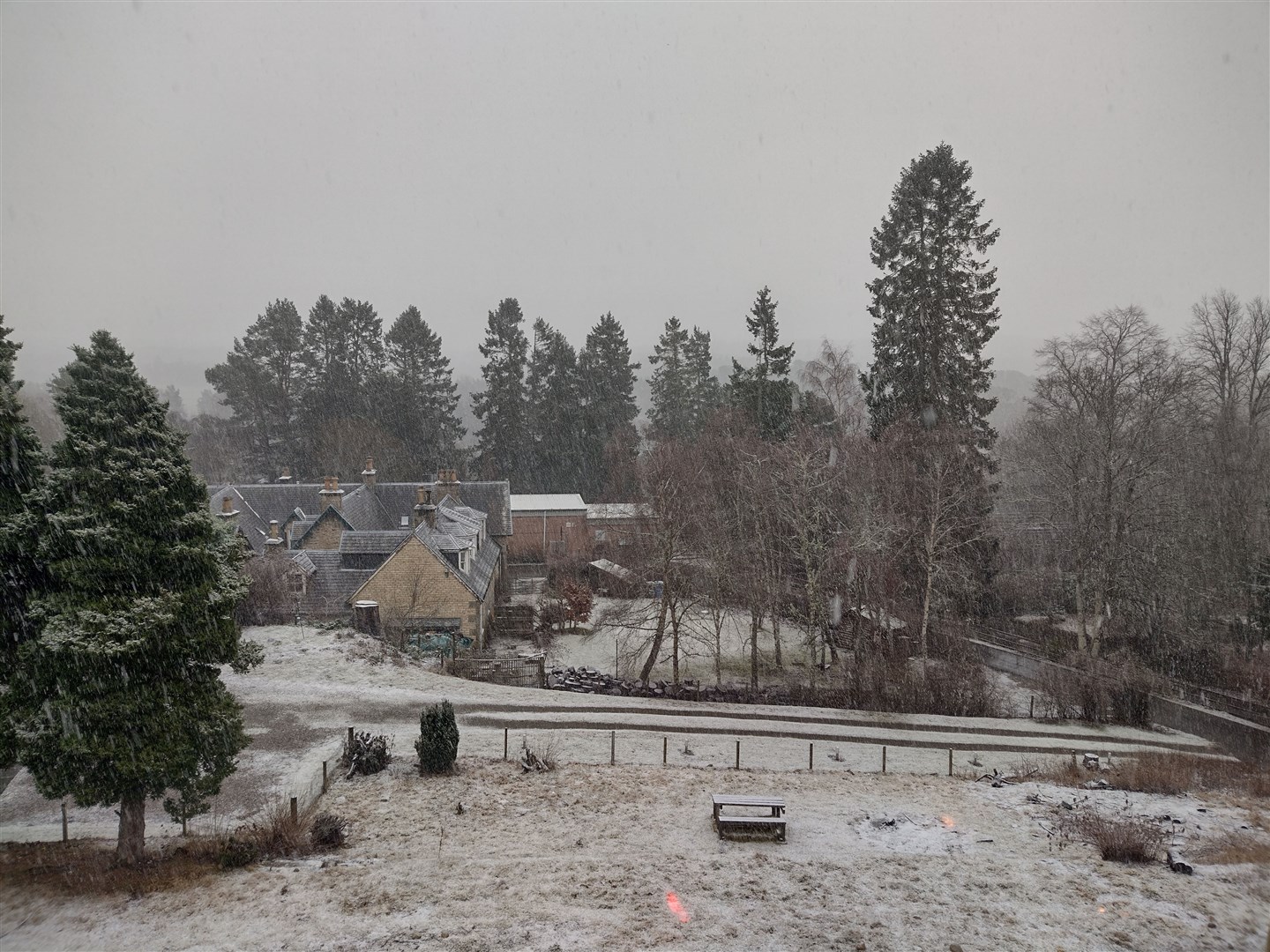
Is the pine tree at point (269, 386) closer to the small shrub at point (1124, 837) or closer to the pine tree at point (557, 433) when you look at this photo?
the pine tree at point (557, 433)

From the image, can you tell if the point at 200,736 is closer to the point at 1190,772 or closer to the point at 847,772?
the point at 847,772

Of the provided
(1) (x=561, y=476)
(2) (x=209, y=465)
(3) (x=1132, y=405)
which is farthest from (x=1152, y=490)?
(2) (x=209, y=465)

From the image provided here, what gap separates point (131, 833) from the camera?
11703 mm

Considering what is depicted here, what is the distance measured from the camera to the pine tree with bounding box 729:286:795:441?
49469 millimetres

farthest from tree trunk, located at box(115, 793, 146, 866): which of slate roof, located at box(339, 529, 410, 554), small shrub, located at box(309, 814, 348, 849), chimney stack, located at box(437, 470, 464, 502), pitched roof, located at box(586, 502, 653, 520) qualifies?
pitched roof, located at box(586, 502, 653, 520)

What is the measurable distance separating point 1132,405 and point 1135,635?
10.1 meters

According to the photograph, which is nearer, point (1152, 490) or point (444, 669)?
point (444, 669)

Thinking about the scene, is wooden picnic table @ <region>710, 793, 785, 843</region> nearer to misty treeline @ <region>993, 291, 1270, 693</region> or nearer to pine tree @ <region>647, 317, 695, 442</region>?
misty treeline @ <region>993, 291, 1270, 693</region>

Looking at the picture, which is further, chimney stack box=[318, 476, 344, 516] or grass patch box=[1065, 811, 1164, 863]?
chimney stack box=[318, 476, 344, 516]

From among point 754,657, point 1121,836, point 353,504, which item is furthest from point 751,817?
point 353,504

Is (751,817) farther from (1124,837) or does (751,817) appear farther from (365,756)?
(365,756)

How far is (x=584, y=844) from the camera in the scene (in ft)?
42.2

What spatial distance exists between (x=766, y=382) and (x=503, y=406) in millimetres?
25012

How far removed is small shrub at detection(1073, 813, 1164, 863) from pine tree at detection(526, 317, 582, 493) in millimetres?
54230
